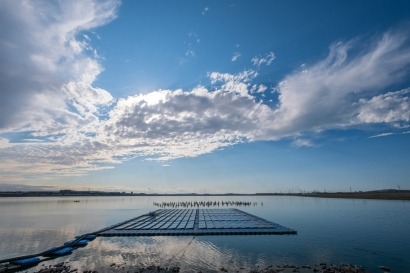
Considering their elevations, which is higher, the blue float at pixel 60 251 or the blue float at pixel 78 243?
the blue float at pixel 78 243

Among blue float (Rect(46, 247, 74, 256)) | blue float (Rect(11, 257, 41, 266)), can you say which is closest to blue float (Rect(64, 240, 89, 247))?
blue float (Rect(46, 247, 74, 256))

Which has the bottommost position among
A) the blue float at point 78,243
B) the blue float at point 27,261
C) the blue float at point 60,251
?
the blue float at point 27,261

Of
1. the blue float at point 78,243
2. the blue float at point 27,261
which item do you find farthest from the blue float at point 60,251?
the blue float at point 27,261

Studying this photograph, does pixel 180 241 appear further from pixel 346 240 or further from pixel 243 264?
pixel 346 240

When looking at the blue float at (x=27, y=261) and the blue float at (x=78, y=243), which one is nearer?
the blue float at (x=27, y=261)

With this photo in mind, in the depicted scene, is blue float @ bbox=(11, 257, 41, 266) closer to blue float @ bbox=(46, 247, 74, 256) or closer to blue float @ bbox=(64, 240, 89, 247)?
blue float @ bbox=(46, 247, 74, 256)

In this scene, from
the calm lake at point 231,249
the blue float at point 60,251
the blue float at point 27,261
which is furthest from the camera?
the blue float at point 60,251

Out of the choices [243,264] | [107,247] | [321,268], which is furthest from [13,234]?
[321,268]

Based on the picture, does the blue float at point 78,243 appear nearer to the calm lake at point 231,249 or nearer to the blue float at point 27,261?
the calm lake at point 231,249

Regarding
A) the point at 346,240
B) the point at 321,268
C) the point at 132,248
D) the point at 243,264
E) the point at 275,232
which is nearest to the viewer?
the point at 321,268

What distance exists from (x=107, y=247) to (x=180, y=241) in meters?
9.56

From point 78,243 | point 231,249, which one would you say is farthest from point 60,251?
point 231,249

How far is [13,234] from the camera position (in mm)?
46094

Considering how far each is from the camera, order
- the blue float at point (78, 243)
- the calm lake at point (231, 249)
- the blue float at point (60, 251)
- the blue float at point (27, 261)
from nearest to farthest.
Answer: the blue float at point (27, 261) < the calm lake at point (231, 249) < the blue float at point (60, 251) < the blue float at point (78, 243)
